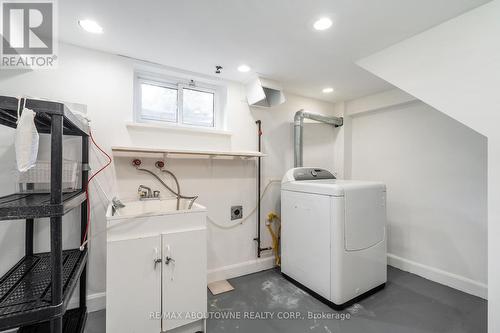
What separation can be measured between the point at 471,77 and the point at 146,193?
2546 millimetres

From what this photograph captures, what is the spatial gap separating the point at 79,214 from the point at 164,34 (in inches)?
62.8

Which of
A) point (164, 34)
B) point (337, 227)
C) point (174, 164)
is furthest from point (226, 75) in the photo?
point (337, 227)

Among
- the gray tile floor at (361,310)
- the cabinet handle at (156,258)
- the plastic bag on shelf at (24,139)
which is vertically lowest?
the gray tile floor at (361,310)

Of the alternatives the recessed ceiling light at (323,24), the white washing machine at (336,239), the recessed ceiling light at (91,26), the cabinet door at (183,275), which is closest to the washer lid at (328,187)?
the white washing machine at (336,239)

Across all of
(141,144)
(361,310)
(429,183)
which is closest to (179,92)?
(141,144)

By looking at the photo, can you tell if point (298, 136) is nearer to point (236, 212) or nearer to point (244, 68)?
point (244, 68)

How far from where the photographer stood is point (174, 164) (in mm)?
2186

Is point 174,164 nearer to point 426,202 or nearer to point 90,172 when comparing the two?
point 90,172

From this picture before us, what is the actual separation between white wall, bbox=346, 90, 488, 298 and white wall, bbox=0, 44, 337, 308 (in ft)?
2.91

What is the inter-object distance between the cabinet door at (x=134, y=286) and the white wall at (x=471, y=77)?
6.87ft

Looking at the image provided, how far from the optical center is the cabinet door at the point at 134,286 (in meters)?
1.39

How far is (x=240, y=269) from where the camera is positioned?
2.52 meters

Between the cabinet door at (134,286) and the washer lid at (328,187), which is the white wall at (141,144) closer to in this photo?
the washer lid at (328,187)

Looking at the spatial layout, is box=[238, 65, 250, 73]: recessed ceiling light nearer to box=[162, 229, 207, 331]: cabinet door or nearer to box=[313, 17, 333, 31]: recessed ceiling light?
box=[313, 17, 333, 31]: recessed ceiling light
